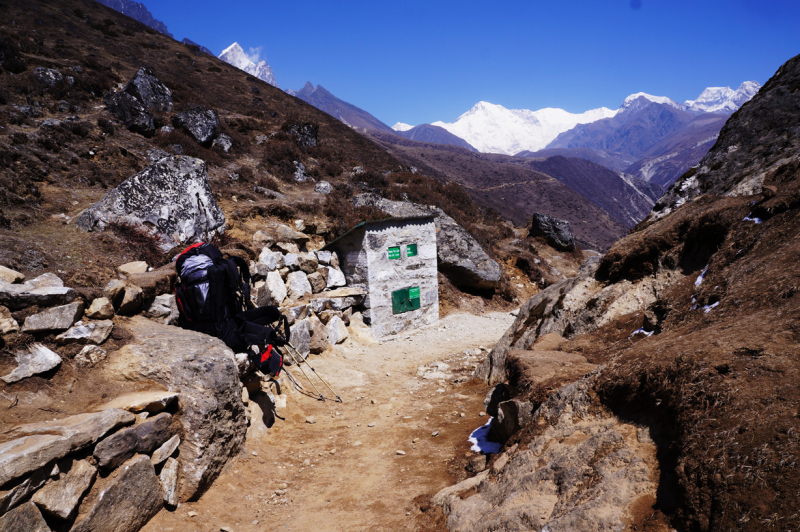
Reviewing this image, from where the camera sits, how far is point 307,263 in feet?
44.0

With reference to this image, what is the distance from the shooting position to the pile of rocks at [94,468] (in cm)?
321

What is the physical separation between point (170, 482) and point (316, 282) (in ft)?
30.1

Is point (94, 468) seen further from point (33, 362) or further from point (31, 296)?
point (31, 296)

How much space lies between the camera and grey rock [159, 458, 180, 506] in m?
4.44

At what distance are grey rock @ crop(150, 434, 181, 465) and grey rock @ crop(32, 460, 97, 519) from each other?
71 centimetres

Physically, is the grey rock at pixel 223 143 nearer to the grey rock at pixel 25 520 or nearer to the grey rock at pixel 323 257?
the grey rock at pixel 323 257

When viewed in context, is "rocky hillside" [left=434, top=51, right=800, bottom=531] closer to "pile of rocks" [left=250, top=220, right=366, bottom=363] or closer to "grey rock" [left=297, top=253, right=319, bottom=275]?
"pile of rocks" [left=250, top=220, right=366, bottom=363]

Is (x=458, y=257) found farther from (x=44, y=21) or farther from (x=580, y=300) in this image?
(x=44, y=21)

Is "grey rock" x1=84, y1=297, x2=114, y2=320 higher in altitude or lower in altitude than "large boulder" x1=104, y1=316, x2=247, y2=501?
higher

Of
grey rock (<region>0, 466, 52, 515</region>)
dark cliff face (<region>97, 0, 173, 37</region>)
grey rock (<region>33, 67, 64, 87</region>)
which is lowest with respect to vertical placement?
grey rock (<region>0, 466, 52, 515</region>)

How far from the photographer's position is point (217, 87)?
1278 inches

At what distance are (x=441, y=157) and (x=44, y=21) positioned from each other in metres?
59.2

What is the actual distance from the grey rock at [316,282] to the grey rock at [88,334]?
7.97 metres

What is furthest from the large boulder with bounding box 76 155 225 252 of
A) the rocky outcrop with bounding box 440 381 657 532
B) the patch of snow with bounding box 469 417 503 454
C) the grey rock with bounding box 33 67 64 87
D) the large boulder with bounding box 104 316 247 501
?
the grey rock with bounding box 33 67 64 87
